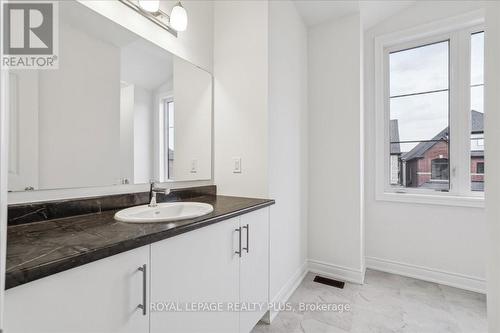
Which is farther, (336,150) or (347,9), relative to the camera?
(336,150)

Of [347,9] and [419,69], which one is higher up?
[347,9]

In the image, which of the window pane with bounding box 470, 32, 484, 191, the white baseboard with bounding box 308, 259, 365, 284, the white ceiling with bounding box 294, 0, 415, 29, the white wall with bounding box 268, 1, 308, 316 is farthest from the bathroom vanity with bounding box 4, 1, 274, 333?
the window pane with bounding box 470, 32, 484, 191

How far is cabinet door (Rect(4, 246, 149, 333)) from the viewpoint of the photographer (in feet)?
1.92

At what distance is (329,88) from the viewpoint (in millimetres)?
2432

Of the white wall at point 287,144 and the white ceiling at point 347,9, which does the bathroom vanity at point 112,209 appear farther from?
the white ceiling at point 347,9

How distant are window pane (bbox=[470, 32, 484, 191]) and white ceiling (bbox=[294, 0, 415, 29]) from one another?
2.49ft

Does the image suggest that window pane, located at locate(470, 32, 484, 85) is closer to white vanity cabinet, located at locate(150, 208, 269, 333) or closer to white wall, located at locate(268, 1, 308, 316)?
white wall, located at locate(268, 1, 308, 316)

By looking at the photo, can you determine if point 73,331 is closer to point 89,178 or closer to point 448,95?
point 89,178

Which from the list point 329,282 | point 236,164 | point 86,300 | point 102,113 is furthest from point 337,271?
point 102,113

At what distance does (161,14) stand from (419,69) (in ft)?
8.38

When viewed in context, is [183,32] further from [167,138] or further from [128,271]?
[128,271]

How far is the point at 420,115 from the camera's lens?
246cm

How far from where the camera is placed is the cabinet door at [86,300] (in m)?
0.58

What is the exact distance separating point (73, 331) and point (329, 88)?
8.40ft
